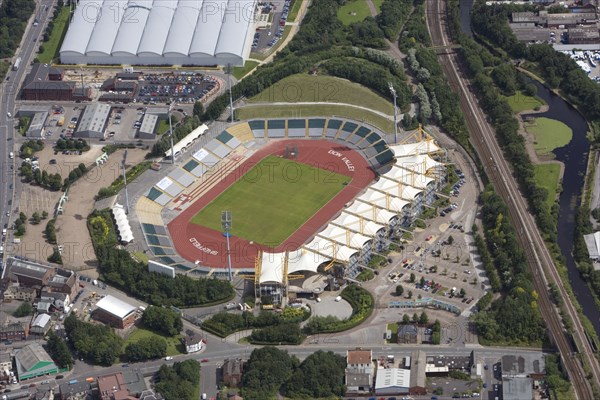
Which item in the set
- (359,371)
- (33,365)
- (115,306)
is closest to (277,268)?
(115,306)

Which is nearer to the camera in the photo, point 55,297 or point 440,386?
point 440,386

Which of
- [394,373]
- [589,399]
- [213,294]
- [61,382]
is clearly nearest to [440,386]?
[394,373]

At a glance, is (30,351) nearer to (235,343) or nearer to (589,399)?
(235,343)

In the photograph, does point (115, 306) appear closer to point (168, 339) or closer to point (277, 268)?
point (168, 339)

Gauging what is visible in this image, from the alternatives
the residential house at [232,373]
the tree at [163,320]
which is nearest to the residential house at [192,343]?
the tree at [163,320]

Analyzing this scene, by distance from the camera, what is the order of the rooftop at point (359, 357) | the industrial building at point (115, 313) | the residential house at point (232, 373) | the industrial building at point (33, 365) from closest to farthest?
the residential house at point (232, 373)
the rooftop at point (359, 357)
the industrial building at point (33, 365)
the industrial building at point (115, 313)

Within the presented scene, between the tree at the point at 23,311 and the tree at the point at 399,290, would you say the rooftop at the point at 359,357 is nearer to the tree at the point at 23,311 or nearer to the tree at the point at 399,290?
the tree at the point at 399,290
